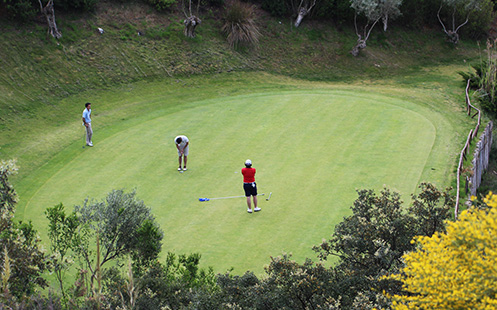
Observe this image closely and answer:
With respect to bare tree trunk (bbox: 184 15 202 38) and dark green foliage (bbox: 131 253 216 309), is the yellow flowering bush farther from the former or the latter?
bare tree trunk (bbox: 184 15 202 38)

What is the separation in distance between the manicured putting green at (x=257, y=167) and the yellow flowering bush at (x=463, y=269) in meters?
5.54

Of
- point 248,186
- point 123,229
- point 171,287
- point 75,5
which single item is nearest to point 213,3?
point 75,5

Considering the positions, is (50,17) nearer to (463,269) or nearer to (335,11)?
(335,11)

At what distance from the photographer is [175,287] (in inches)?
399

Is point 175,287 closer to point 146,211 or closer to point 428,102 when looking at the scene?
point 146,211

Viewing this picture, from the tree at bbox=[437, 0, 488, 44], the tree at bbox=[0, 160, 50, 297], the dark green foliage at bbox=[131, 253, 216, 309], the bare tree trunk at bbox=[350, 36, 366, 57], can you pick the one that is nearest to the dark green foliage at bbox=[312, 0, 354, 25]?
the bare tree trunk at bbox=[350, 36, 366, 57]

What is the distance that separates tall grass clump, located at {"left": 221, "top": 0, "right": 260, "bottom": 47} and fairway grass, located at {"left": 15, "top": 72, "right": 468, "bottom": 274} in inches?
218

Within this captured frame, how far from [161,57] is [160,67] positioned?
79 centimetres

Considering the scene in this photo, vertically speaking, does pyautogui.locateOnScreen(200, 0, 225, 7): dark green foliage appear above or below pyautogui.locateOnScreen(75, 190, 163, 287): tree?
above

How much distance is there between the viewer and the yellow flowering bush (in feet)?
22.1

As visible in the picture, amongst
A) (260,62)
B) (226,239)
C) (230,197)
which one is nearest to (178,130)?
(230,197)

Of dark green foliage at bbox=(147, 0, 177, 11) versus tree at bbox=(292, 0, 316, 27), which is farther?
tree at bbox=(292, 0, 316, 27)

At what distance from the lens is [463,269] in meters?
6.96

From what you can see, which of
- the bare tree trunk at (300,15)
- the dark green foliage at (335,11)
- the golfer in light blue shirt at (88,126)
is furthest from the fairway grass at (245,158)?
the dark green foliage at (335,11)
